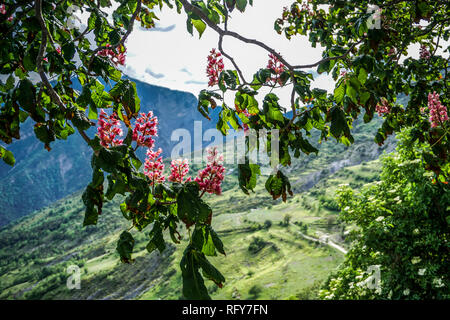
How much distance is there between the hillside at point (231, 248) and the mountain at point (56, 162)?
28959 mm

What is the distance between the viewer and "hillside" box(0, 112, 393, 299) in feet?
175

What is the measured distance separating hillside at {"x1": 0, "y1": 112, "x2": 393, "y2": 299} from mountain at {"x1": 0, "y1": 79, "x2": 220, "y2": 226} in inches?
1140

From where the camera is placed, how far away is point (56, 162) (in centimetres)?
17075

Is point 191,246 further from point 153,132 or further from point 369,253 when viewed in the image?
point 369,253

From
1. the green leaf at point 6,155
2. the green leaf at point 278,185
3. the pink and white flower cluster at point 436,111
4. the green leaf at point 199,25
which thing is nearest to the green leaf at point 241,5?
the green leaf at point 199,25

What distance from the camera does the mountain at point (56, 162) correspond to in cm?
15900

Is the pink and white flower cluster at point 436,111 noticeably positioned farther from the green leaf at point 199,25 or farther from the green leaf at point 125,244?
the green leaf at point 125,244

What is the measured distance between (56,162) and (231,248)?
151m

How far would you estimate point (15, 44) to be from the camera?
4.11 ft

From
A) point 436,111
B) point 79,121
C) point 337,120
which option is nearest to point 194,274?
point 79,121

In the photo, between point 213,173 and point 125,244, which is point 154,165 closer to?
point 213,173

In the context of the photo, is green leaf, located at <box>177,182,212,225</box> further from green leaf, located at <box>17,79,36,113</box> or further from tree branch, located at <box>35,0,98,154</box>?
green leaf, located at <box>17,79,36,113</box>

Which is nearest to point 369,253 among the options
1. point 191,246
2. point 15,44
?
point 191,246
